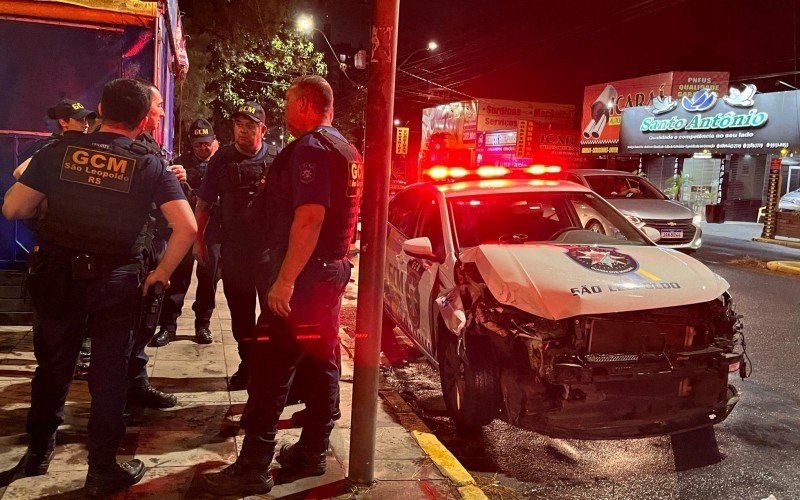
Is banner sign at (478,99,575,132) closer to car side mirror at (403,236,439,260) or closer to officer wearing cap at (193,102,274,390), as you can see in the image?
officer wearing cap at (193,102,274,390)

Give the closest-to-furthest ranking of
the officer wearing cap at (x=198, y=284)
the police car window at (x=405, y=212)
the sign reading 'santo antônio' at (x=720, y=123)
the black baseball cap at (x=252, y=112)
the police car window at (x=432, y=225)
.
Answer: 1. the black baseball cap at (x=252, y=112)
2. the police car window at (x=432, y=225)
3. the officer wearing cap at (x=198, y=284)
4. the police car window at (x=405, y=212)
5. the sign reading 'santo antônio' at (x=720, y=123)

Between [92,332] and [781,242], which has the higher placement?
[92,332]

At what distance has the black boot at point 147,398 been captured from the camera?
4102 millimetres

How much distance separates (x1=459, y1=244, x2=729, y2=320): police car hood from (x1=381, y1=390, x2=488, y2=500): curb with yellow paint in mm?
978

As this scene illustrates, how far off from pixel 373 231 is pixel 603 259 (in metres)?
1.77

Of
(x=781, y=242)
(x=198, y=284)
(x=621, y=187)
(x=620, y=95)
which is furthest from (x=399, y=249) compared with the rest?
(x=620, y=95)

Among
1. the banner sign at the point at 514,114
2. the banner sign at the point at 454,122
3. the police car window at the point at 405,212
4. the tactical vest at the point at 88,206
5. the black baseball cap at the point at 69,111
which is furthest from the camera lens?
the banner sign at the point at 454,122

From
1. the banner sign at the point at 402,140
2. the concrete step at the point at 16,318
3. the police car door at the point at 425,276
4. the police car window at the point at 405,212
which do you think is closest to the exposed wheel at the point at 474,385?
the police car door at the point at 425,276

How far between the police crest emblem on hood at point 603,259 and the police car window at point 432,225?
3.36 feet

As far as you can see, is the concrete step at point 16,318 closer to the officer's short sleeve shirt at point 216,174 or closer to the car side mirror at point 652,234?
the officer's short sleeve shirt at point 216,174

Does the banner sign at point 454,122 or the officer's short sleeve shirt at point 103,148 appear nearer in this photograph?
the officer's short sleeve shirt at point 103,148

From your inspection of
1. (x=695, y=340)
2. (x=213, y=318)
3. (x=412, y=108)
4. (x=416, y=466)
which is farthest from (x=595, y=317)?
(x=412, y=108)

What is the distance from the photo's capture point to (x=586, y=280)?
3734 millimetres

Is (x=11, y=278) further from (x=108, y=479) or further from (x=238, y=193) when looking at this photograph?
(x=108, y=479)
